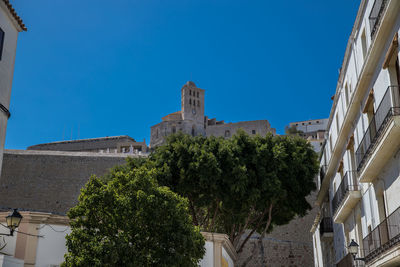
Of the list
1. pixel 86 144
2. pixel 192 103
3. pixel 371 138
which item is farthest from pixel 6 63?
pixel 86 144

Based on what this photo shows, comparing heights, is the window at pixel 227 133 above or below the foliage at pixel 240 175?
above

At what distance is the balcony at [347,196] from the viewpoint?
1666 centimetres

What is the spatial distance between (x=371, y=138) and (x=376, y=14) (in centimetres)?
324

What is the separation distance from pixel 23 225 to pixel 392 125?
10.7m

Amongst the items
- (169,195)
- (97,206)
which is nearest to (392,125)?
(169,195)

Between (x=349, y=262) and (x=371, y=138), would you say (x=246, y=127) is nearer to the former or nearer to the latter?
(x=349, y=262)

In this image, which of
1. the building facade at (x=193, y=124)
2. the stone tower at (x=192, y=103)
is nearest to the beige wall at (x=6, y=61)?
the building facade at (x=193, y=124)

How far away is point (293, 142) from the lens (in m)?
29.4

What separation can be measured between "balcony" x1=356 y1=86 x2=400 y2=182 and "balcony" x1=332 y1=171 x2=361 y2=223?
2386 millimetres

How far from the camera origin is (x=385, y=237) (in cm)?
1311

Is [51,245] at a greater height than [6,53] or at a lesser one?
lesser

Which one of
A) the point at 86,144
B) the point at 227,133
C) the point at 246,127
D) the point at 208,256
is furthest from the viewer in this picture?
the point at 86,144

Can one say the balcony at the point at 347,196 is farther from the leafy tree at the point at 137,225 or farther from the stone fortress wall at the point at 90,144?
the stone fortress wall at the point at 90,144

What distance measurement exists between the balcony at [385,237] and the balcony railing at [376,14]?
15.1 ft
